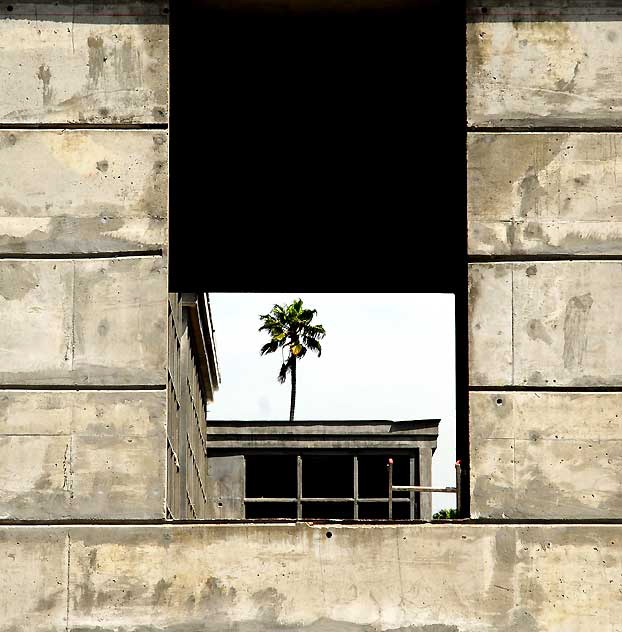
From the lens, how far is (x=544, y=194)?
35.1 ft

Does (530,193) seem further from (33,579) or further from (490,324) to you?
(33,579)

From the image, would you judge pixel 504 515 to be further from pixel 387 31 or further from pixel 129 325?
pixel 387 31

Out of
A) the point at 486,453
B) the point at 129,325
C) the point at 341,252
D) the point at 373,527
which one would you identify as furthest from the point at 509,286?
the point at 341,252

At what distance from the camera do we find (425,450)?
51.7 metres

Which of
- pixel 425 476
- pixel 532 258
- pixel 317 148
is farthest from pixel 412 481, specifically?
pixel 532 258

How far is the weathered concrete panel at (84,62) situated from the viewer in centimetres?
1078

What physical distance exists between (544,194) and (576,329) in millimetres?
1027

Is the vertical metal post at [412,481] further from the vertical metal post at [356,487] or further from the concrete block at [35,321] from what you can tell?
the concrete block at [35,321]

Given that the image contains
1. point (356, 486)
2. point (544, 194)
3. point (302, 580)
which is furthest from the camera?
point (356, 486)

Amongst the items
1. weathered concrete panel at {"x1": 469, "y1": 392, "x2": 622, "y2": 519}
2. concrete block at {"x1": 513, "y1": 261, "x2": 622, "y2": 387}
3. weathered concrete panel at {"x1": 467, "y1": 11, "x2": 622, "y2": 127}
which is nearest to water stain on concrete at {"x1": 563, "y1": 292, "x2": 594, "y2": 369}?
concrete block at {"x1": 513, "y1": 261, "x2": 622, "y2": 387}

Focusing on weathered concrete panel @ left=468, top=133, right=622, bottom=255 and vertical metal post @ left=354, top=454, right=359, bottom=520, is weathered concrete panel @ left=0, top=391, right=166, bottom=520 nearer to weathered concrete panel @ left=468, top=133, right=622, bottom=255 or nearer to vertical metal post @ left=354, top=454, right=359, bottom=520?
weathered concrete panel @ left=468, top=133, right=622, bottom=255

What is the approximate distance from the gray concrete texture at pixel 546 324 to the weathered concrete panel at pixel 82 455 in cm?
243

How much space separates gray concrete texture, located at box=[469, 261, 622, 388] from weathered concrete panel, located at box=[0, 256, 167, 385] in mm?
2343

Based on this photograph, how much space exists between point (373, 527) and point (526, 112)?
3.26 metres
